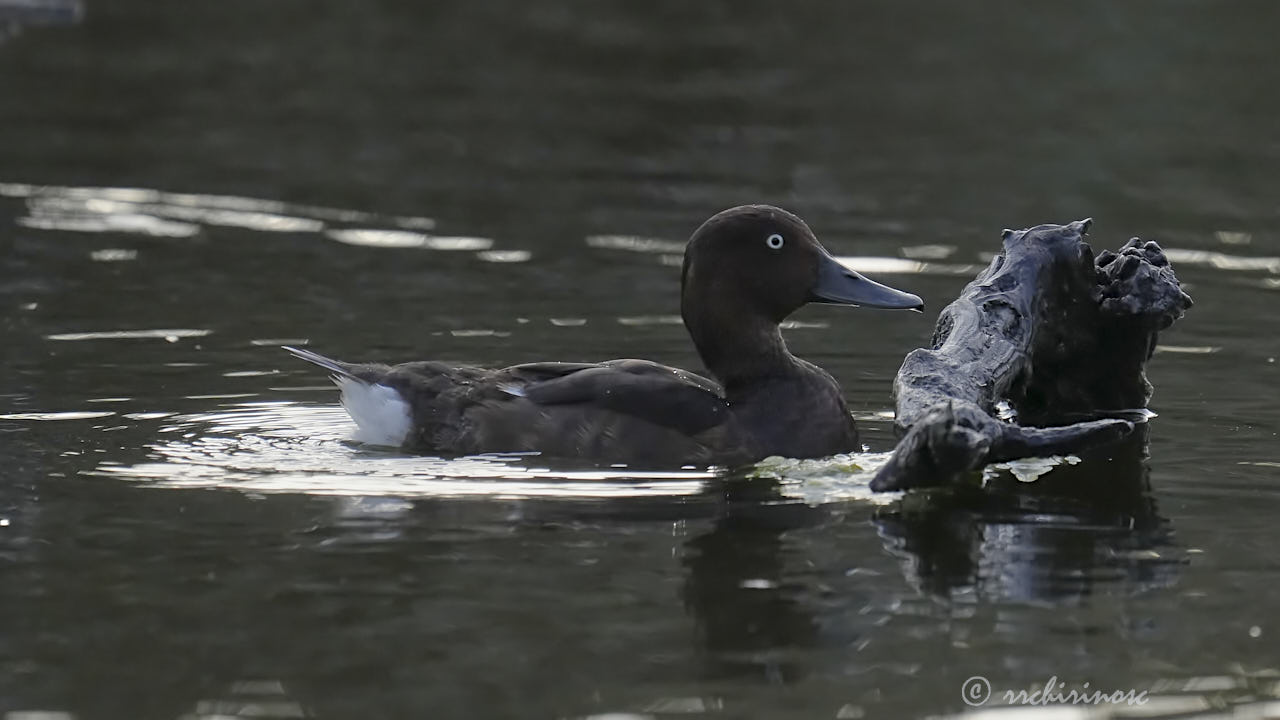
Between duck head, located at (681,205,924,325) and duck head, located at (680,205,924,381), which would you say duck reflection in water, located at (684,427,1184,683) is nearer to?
duck head, located at (680,205,924,381)

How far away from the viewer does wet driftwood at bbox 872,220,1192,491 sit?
7.95m

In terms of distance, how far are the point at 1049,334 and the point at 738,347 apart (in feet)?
5.04

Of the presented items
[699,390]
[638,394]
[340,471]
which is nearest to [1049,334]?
[699,390]

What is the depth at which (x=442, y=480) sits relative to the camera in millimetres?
Result: 7617

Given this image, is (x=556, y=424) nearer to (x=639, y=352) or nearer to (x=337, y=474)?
(x=337, y=474)

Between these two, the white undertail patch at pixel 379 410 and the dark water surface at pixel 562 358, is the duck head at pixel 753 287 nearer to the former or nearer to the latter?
the dark water surface at pixel 562 358

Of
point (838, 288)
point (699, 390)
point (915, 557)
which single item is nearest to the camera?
point (915, 557)

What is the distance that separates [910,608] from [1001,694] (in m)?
0.77

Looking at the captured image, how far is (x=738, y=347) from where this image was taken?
27.5ft

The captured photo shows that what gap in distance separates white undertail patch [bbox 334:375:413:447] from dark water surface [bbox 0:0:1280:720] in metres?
0.15

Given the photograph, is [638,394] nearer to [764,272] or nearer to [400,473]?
[764,272]

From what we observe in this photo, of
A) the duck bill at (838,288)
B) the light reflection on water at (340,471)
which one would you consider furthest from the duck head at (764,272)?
the light reflection on water at (340,471)

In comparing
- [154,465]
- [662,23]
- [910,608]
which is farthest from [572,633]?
[662,23]

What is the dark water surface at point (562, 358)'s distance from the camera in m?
5.68
